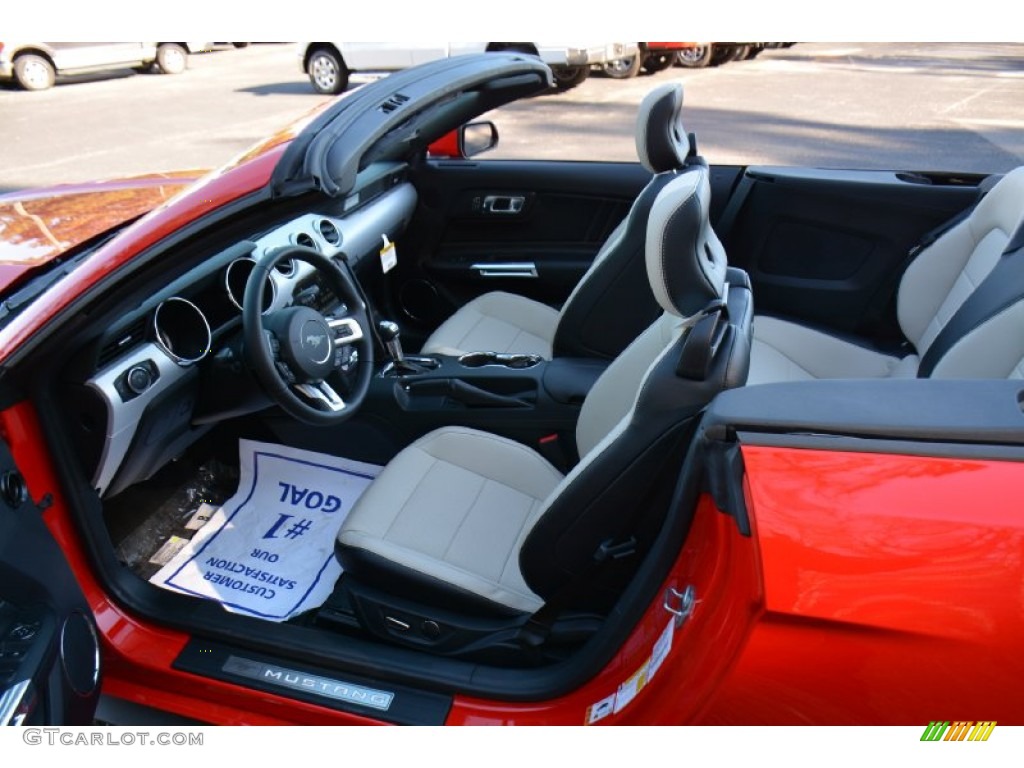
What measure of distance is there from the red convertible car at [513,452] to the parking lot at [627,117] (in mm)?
3725

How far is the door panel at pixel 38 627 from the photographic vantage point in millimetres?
1297

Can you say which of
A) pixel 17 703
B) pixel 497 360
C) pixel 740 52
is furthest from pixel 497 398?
pixel 740 52

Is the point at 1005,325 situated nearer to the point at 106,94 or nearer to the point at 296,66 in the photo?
the point at 106,94

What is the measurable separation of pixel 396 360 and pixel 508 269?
3.00 ft

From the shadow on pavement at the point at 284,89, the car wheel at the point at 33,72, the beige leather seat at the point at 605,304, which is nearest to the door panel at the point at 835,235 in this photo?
the beige leather seat at the point at 605,304

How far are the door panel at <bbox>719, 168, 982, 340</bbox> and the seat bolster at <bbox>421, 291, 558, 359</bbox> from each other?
0.76 metres

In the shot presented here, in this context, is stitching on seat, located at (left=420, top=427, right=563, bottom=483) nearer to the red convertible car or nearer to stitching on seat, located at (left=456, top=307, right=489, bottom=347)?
the red convertible car

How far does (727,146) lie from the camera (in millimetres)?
7070

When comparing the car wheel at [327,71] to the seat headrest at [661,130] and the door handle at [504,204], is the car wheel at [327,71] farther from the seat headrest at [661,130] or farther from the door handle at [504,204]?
the seat headrest at [661,130]

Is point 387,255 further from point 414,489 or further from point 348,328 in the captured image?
point 414,489

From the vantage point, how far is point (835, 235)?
2941 millimetres

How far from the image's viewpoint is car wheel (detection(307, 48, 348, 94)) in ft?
31.2

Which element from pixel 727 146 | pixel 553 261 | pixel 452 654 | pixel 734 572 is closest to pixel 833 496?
pixel 734 572

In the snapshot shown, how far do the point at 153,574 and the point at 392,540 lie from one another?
769 millimetres
